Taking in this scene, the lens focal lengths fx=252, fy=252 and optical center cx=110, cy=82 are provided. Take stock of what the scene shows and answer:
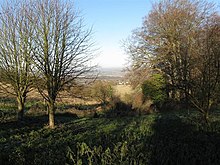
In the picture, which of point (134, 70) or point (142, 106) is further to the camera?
point (134, 70)

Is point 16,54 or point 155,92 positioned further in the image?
point 155,92

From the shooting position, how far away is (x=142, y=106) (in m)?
25.3

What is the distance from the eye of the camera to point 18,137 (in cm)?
1115

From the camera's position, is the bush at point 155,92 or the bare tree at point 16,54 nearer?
the bare tree at point 16,54

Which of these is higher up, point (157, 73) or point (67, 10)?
point (67, 10)

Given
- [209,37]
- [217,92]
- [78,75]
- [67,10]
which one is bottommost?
[217,92]

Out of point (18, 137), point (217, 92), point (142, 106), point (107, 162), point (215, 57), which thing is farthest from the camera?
point (142, 106)

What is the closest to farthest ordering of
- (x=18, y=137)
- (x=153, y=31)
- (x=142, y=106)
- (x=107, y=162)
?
(x=107, y=162) → (x=18, y=137) → (x=142, y=106) → (x=153, y=31)

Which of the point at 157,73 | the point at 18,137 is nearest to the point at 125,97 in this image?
the point at 157,73

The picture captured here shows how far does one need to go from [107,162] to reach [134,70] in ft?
78.1

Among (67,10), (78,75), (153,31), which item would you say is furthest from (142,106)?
(67,10)

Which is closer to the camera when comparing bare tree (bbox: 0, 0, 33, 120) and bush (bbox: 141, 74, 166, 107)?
bare tree (bbox: 0, 0, 33, 120)

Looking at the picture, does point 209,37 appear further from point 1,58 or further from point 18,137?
point 1,58

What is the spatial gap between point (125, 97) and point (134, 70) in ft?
10.4
